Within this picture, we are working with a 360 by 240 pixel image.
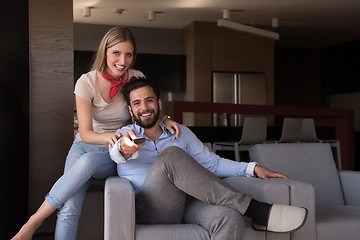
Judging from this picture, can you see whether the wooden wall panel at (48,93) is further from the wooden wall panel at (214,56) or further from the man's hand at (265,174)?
the wooden wall panel at (214,56)

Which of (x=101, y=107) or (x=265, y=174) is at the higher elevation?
(x=101, y=107)

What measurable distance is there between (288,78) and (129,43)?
25.4ft

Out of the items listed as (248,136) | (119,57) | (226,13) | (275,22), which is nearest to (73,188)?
(119,57)

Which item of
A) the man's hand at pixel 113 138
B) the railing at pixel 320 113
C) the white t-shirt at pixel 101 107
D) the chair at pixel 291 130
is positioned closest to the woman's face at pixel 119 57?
the white t-shirt at pixel 101 107

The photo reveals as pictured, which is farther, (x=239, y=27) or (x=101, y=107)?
(x=239, y=27)

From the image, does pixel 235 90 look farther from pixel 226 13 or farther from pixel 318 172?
pixel 318 172

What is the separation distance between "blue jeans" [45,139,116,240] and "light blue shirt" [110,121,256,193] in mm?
97

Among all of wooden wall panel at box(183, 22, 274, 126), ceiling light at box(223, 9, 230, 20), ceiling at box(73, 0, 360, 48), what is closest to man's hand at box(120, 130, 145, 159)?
ceiling at box(73, 0, 360, 48)

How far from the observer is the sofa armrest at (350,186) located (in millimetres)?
2744

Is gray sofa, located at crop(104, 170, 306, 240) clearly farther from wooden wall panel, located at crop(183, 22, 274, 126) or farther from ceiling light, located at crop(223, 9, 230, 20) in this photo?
wooden wall panel, located at crop(183, 22, 274, 126)

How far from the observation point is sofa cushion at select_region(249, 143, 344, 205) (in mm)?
2688

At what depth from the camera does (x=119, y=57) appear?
247 cm

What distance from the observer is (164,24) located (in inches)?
308

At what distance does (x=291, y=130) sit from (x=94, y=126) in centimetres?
352
